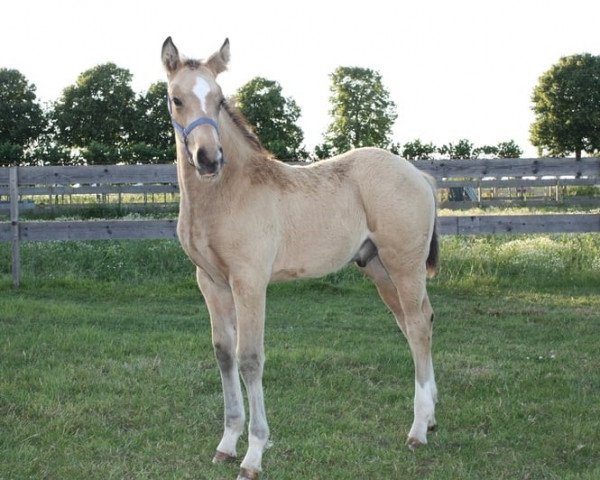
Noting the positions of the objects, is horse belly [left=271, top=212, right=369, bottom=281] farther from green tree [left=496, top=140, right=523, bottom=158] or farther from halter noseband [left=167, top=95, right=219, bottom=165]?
green tree [left=496, top=140, right=523, bottom=158]

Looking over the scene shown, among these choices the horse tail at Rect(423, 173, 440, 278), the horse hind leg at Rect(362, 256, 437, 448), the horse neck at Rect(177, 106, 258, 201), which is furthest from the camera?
the horse tail at Rect(423, 173, 440, 278)

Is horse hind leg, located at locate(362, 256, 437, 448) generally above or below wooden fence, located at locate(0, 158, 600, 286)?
below

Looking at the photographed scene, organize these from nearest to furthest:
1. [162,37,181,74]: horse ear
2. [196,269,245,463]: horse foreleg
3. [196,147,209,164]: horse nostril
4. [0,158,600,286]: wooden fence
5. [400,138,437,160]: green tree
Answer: [196,147,209,164]: horse nostril < [162,37,181,74]: horse ear < [196,269,245,463]: horse foreleg < [0,158,600,286]: wooden fence < [400,138,437,160]: green tree

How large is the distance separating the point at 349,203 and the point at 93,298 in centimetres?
528

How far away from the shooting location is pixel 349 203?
4305 millimetres

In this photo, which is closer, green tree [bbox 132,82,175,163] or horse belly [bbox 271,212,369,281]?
horse belly [bbox 271,212,369,281]

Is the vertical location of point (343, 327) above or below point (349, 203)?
below

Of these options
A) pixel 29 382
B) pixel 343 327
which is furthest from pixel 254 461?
pixel 343 327

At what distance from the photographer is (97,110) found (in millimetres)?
45625

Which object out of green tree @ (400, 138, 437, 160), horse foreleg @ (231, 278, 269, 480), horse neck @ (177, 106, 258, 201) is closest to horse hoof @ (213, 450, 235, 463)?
horse foreleg @ (231, 278, 269, 480)

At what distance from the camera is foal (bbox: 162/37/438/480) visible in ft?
12.1

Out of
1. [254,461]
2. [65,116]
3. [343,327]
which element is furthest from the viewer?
[65,116]

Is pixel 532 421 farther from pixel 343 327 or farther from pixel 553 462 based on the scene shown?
pixel 343 327

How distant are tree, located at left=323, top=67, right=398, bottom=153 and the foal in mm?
45382
